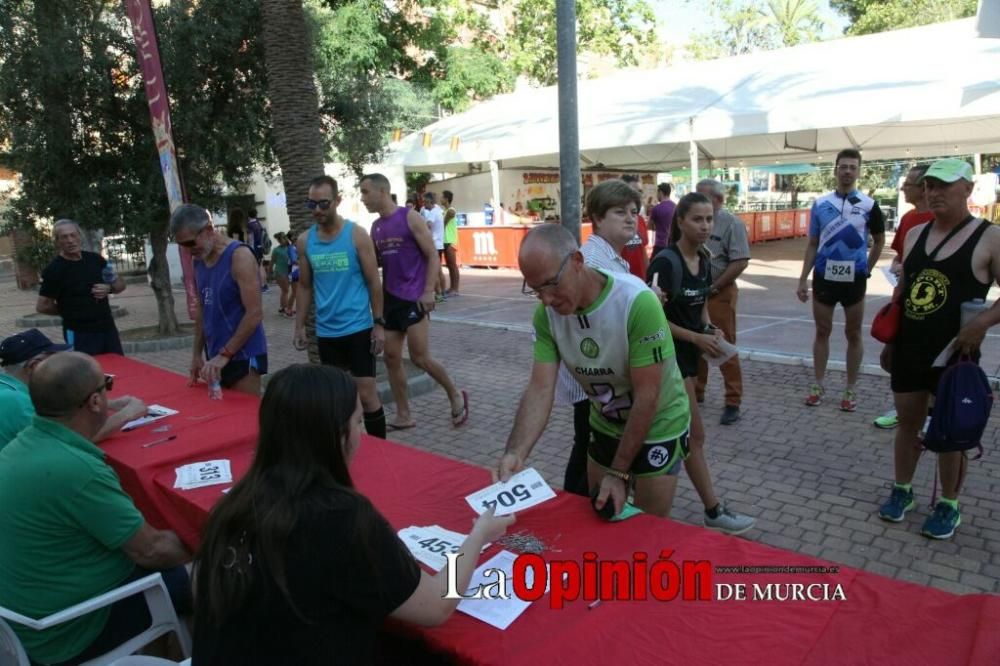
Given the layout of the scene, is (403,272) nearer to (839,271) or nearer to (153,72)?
(153,72)

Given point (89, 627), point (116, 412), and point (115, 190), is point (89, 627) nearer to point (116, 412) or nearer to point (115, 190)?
point (116, 412)

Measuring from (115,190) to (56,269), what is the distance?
4.68 meters

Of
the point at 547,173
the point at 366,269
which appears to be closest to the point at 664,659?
the point at 366,269

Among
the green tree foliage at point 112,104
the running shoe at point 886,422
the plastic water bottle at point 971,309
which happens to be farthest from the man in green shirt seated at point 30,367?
the green tree foliage at point 112,104

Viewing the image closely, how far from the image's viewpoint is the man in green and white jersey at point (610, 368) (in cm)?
221

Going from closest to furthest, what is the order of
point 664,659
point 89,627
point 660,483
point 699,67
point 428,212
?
point 664,659 < point 89,627 < point 660,483 < point 428,212 < point 699,67

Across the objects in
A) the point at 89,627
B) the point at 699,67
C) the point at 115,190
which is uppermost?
the point at 699,67

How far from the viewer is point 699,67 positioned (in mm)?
18484

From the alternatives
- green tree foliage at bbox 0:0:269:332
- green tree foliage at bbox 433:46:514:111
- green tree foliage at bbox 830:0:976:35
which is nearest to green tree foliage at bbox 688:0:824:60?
green tree foliage at bbox 830:0:976:35

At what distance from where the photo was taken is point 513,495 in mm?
2312

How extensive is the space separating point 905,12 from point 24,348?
40.2m

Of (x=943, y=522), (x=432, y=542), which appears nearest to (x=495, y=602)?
(x=432, y=542)

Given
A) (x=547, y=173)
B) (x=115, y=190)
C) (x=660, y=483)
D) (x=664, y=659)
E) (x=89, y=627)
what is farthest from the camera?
(x=547, y=173)

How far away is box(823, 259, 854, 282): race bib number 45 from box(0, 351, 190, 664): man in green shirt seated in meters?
4.88
